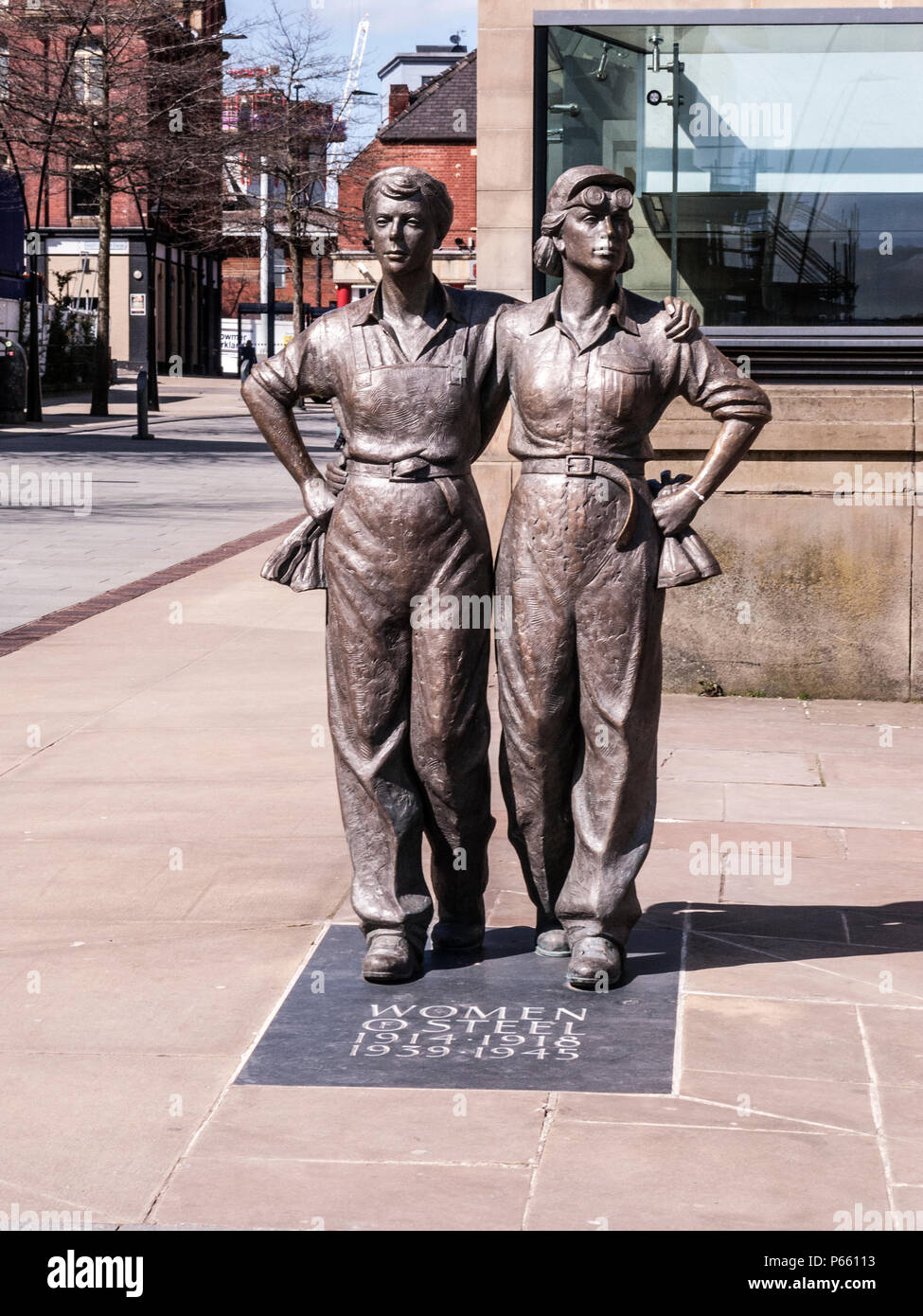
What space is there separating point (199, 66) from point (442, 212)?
104 ft

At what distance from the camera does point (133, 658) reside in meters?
10.6

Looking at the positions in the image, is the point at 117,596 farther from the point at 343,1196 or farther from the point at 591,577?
the point at 343,1196

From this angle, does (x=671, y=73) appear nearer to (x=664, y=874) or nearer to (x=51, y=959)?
(x=664, y=874)

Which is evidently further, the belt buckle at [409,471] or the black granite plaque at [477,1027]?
the belt buckle at [409,471]

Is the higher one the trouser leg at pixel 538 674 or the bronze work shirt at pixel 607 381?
the bronze work shirt at pixel 607 381

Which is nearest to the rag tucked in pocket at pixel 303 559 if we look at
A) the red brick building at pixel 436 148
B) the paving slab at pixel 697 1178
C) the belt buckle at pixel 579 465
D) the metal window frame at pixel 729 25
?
the belt buckle at pixel 579 465

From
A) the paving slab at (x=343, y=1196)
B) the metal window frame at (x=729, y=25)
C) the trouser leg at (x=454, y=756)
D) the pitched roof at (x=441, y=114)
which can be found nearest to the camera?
the paving slab at (x=343, y=1196)

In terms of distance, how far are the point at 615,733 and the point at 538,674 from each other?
0.88 feet

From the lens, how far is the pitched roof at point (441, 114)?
64.0 m

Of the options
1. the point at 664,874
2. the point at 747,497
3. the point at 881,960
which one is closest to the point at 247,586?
the point at 747,497

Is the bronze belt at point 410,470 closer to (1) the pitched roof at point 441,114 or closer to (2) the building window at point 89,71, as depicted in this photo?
(2) the building window at point 89,71

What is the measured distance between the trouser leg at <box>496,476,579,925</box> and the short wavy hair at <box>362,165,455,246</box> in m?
0.76

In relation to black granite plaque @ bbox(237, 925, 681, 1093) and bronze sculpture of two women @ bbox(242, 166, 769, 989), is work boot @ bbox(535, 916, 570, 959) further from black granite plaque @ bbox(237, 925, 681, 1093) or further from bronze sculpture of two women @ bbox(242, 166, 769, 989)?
bronze sculpture of two women @ bbox(242, 166, 769, 989)

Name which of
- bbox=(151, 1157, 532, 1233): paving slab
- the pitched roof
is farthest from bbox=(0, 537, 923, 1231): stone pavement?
the pitched roof
